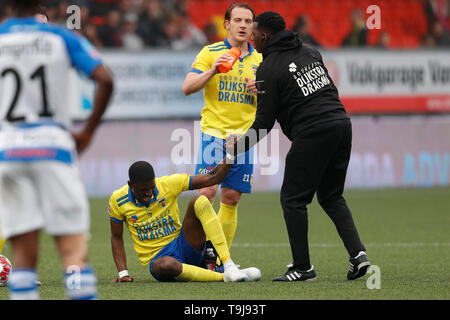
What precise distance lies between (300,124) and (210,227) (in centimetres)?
112

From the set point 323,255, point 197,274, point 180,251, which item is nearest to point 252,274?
point 197,274

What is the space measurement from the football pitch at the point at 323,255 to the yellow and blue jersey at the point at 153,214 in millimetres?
325

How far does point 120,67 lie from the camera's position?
1766 centimetres

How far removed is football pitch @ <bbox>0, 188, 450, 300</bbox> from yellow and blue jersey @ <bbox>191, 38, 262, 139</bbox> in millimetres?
1401

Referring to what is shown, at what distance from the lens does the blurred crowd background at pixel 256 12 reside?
61.1ft

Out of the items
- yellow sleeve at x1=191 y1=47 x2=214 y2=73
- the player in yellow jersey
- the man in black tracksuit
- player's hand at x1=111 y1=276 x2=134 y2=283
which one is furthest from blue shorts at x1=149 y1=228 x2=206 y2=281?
A: yellow sleeve at x1=191 y1=47 x2=214 y2=73

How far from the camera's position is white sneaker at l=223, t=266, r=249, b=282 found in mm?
6812

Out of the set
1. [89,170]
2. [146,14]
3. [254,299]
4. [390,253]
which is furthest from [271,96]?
[146,14]

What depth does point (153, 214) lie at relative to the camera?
7180 mm

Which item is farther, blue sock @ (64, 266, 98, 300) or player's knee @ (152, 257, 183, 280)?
player's knee @ (152, 257, 183, 280)

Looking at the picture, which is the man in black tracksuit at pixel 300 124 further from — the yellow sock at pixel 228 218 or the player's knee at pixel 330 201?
the yellow sock at pixel 228 218

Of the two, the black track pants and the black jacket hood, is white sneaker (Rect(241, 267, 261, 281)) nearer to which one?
the black track pants

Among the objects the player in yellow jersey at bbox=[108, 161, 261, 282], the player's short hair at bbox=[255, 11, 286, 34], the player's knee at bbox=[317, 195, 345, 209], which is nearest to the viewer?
the player in yellow jersey at bbox=[108, 161, 261, 282]

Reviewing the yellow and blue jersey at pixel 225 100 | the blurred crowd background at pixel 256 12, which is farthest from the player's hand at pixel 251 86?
the blurred crowd background at pixel 256 12
